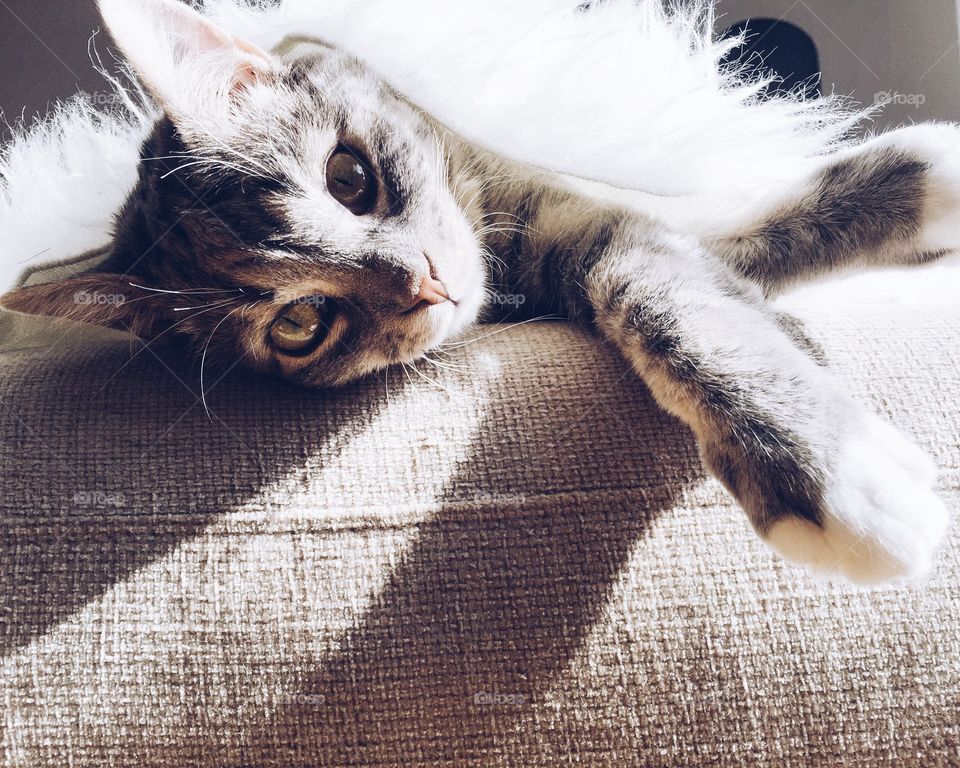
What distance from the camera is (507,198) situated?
958mm

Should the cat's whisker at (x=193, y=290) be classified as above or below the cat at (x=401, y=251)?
below

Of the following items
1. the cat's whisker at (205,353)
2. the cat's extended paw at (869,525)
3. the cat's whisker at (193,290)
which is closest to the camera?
the cat's extended paw at (869,525)

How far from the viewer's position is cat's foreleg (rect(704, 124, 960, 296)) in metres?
0.80

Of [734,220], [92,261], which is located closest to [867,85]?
[734,220]

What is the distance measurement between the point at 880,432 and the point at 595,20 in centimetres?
62

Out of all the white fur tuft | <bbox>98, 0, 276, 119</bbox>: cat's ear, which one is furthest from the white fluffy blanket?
<bbox>98, 0, 276, 119</bbox>: cat's ear

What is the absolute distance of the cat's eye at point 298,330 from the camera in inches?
30.3

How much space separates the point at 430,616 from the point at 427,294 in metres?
0.34

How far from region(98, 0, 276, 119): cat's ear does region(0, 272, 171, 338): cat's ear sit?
0.20 metres

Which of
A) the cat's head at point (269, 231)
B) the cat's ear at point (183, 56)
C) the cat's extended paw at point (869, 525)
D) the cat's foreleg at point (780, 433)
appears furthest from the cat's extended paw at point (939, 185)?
the cat's ear at point (183, 56)

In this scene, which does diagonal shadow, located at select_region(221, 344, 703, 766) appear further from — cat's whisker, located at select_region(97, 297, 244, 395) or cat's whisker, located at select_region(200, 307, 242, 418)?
cat's whisker, located at select_region(97, 297, 244, 395)

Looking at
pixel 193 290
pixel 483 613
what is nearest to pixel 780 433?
pixel 483 613

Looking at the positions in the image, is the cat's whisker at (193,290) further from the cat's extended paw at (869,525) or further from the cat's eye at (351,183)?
the cat's extended paw at (869,525)

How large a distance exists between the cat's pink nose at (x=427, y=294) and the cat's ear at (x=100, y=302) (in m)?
0.29
